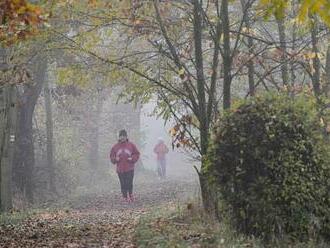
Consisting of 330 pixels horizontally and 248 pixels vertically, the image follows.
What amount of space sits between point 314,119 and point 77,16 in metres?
4.91

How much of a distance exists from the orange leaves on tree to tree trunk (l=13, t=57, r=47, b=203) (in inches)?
447

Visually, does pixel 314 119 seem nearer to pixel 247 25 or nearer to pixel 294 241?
pixel 294 241

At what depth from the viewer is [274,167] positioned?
8.02 metres

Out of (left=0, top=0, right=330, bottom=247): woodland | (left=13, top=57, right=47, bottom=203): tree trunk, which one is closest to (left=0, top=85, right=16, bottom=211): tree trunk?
(left=0, top=0, right=330, bottom=247): woodland

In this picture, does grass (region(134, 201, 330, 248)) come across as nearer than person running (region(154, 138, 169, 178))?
Yes

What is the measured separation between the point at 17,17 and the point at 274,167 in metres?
3.59

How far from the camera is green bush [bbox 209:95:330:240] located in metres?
7.96

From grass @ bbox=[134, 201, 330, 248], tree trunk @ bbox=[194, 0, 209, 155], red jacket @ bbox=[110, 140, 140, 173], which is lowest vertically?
grass @ bbox=[134, 201, 330, 248]

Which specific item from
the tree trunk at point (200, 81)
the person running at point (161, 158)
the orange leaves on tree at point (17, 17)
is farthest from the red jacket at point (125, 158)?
the person running at point (161, 158)

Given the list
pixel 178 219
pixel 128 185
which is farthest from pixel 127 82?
pixel 128 185

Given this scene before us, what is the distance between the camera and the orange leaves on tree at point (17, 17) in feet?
20.9

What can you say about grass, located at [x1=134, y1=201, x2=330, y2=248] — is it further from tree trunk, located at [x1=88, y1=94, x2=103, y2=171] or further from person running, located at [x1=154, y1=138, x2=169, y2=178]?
tree trunk, located at [x1=88, y1=94, x2=103, y2=171]

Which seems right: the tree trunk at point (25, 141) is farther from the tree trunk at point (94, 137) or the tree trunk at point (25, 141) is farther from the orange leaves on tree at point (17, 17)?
the tree trunk at point (94, 137)

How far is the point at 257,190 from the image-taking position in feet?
26.6
